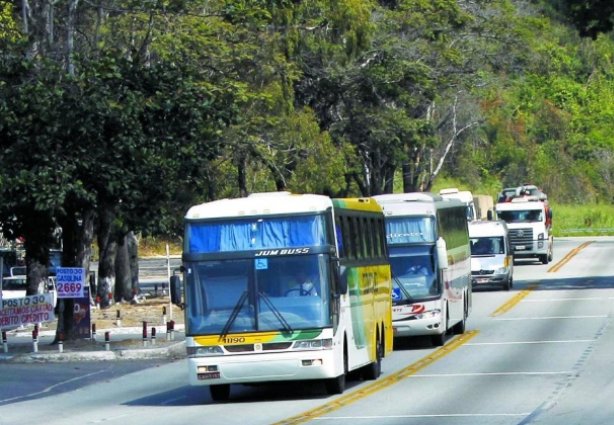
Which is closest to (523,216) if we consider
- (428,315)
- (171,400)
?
(428,315)

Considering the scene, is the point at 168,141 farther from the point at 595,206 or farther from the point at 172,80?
the point at 595,206

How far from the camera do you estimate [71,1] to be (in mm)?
31656

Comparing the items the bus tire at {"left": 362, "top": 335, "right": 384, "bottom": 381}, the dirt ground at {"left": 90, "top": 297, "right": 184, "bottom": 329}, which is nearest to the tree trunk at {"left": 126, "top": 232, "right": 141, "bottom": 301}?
the dirt ground at {"left": 90, "top": 297, "right": 184, "bottom": 329}

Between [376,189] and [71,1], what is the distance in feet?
111

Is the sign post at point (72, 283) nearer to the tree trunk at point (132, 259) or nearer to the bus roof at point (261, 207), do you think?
the bus roof at point (261, 207)

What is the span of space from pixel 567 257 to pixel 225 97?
37139 mm

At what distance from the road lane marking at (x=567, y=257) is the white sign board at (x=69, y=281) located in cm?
3319

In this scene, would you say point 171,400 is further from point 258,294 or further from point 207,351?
point 258,294

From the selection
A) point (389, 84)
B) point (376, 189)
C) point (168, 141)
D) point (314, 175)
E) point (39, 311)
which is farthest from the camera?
point (376, 189)

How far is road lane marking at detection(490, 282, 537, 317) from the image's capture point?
131 ft

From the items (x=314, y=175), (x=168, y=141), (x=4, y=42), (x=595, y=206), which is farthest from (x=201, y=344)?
(x=595, y=206)

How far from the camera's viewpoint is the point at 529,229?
65.8m

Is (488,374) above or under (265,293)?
under

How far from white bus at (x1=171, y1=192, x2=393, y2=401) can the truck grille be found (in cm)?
4608
